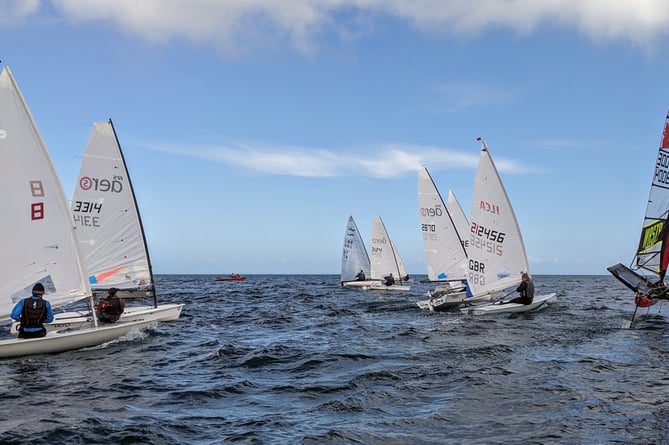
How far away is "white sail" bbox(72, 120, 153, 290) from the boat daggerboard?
1586cm

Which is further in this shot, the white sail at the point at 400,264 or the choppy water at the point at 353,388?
the white sail at the point at 400,264

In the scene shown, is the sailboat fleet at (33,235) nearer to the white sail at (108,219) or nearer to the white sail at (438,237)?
the white sail at (108,219)

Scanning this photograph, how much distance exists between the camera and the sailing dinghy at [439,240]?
2841cm

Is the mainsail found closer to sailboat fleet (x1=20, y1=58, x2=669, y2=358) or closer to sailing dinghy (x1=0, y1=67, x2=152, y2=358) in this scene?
sailboat fleet (x1=20, y1=58, x2=669, y2=358)

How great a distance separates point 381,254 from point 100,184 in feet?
93.7

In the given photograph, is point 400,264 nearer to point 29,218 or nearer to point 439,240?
point 439,240

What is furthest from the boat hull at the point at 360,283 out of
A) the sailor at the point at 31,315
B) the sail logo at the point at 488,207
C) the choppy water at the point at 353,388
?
the sailor at the point at 31,315

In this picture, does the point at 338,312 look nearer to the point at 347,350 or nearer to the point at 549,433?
the point at 347,350

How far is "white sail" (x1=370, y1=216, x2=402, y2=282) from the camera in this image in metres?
44.1

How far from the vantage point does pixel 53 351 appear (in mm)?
12883

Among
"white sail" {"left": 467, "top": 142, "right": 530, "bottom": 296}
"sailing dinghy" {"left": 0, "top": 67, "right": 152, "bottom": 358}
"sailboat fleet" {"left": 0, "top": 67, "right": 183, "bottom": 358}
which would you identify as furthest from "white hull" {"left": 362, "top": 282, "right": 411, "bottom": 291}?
"sailing dinghy" {"left": 0, "top": 67, "right": 152, "bottom": 358}

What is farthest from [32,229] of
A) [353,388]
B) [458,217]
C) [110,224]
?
[458,217]

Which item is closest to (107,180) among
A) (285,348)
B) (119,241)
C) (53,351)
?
(119,241)

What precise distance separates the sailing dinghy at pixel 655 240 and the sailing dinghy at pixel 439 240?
11.7m
